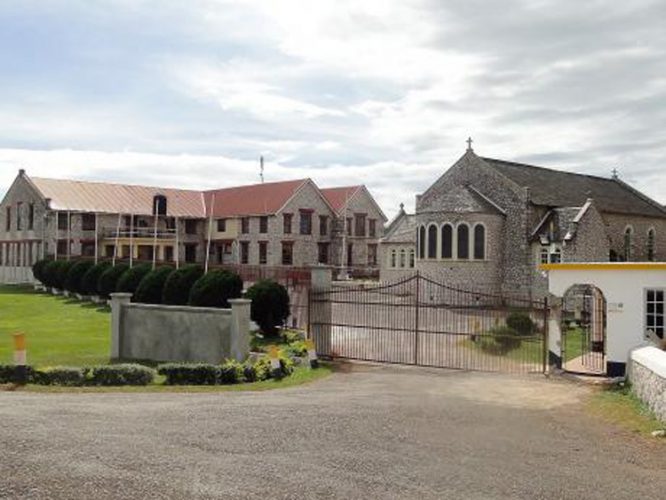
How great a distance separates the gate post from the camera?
21484 millimetres

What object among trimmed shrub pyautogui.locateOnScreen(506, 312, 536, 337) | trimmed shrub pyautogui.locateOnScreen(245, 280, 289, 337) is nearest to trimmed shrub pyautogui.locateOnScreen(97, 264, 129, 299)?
trimmed shrub pyautogui.locateOnScreen(245, 280, 289, 337)

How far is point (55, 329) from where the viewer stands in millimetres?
29484

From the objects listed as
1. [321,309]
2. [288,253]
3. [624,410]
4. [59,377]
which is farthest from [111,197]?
[624,410]

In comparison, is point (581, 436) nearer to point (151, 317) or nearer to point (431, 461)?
point (431, 461)

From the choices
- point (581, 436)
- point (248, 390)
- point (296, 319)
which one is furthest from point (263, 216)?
point (581, 436)

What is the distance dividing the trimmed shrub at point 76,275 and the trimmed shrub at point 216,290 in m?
17.0

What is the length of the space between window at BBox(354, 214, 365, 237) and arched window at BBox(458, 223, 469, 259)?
22738mm

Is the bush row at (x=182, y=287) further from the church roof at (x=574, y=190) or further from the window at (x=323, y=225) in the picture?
the window at (x=323, y=225)

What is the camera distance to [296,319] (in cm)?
2711

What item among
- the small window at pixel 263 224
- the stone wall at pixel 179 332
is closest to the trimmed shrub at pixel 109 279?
the stone wall at pixel 179 332

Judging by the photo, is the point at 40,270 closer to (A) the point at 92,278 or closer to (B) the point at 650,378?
(A) the point at 92,278

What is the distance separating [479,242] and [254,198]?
25.5 m

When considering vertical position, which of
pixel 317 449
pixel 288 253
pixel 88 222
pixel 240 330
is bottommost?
pixel 317 449

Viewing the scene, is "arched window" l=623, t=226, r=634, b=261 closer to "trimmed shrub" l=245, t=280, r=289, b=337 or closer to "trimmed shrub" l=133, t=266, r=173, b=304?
"trimmed shrub" l=245, t=280, r=289, b=337
